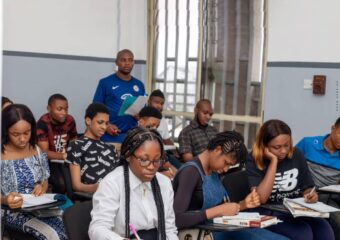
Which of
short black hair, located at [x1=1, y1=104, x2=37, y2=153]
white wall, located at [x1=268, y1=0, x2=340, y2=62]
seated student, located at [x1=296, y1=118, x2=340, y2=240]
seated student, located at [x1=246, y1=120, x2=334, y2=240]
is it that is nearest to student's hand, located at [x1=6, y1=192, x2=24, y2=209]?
short black hair, located at [x1=1, y1=104, x2=37, y2=153]

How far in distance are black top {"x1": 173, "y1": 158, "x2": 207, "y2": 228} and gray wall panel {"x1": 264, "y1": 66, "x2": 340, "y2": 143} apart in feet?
8.88

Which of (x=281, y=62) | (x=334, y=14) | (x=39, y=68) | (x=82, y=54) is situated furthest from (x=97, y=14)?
(x=334, y=14)

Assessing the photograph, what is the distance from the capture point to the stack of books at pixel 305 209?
10.5ft

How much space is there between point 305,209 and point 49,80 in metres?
3.39

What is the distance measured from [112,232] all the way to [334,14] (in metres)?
3.57

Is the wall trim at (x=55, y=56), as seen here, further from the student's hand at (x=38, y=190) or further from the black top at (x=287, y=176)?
the black top at (x=287, y=176)

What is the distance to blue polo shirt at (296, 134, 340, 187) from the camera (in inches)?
167

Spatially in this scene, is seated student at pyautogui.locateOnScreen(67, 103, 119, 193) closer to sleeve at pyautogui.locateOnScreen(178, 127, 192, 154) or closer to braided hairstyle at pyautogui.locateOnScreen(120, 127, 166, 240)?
braided hairstyle at pyautogui.locateOnScreen(120, 127, 166, 240)

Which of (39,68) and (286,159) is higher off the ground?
(39,68)

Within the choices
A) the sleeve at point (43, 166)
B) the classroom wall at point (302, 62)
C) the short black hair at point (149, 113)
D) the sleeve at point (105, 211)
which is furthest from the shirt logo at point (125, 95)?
the sleeve at point (105, 211)

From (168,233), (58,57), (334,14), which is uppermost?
(334,14)

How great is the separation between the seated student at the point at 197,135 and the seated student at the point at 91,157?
1.47 meters

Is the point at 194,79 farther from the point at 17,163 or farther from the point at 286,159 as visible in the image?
the point at 17,163

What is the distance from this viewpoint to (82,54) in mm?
6203
